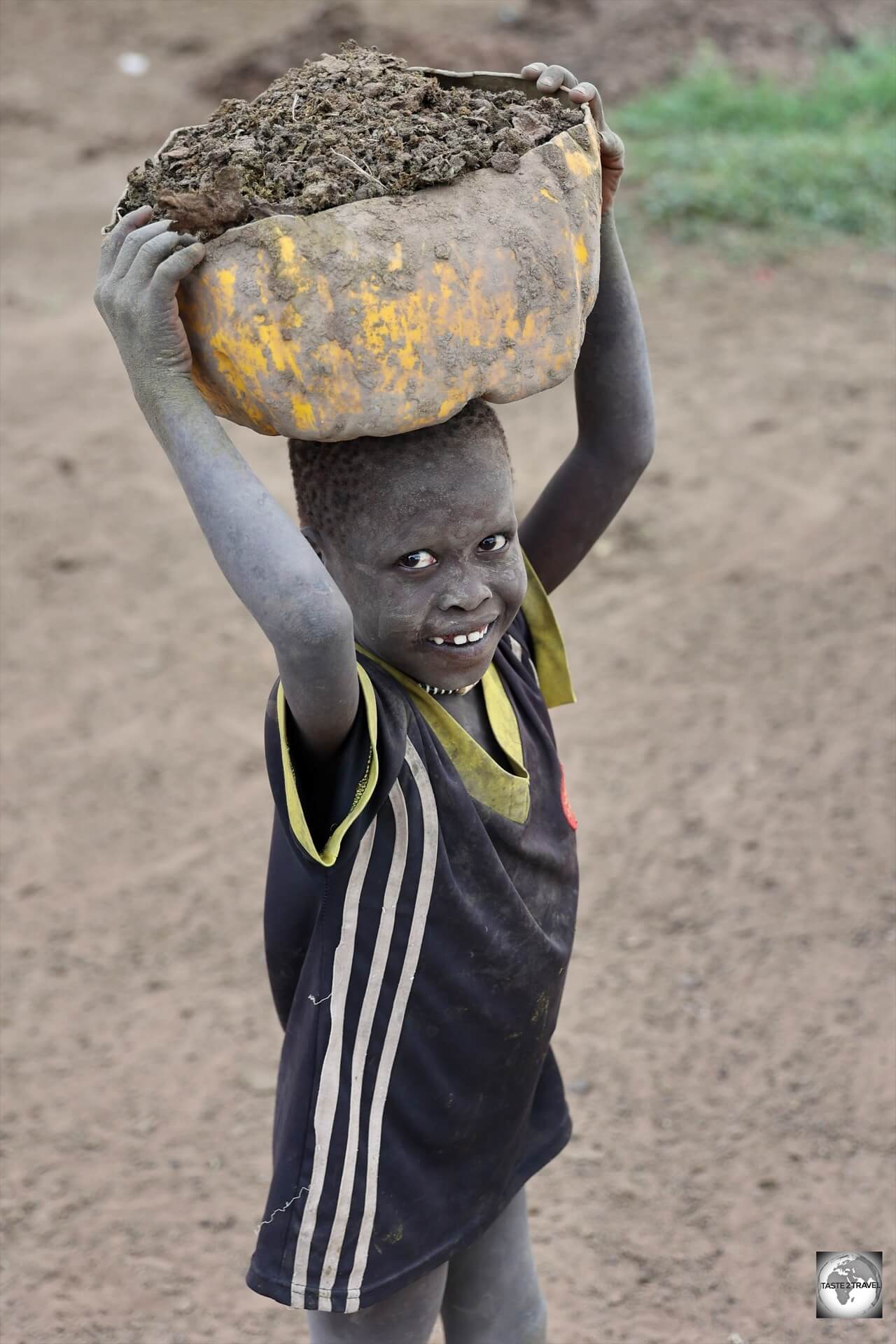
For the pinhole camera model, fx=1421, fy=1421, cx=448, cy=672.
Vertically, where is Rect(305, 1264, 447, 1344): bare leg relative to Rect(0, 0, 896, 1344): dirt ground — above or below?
above

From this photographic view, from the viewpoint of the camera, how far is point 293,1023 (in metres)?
1.91

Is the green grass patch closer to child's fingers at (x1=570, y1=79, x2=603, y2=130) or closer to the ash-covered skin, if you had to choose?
child's fingers at (x1=570, y1=79, x2=603, y2=130)

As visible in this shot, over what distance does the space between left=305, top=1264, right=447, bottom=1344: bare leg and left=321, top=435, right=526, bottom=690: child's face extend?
0.87 metres

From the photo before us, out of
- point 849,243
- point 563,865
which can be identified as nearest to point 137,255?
point 563,865

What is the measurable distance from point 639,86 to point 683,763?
653 cm

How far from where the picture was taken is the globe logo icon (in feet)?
8.89

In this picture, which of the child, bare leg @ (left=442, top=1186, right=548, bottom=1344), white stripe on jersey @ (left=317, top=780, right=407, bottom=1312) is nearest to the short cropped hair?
the child

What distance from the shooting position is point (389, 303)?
152cm

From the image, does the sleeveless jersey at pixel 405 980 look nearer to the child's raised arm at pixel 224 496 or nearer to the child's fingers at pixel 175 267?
the child's raised arm at pixel 224 496

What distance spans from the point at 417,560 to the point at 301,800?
0.32 meters

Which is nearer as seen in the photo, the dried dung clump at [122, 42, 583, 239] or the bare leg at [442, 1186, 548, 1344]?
the dried dung clump at [122, 42, 583, 239]

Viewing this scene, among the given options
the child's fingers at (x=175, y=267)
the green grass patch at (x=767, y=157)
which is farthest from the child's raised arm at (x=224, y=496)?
the green grass patch at (x=767, y=157)

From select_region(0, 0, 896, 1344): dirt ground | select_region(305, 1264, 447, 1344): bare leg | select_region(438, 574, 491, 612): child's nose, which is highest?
select_region(438, 574, 491, 612): child's nose

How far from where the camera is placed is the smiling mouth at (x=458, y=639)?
5.80 feet
